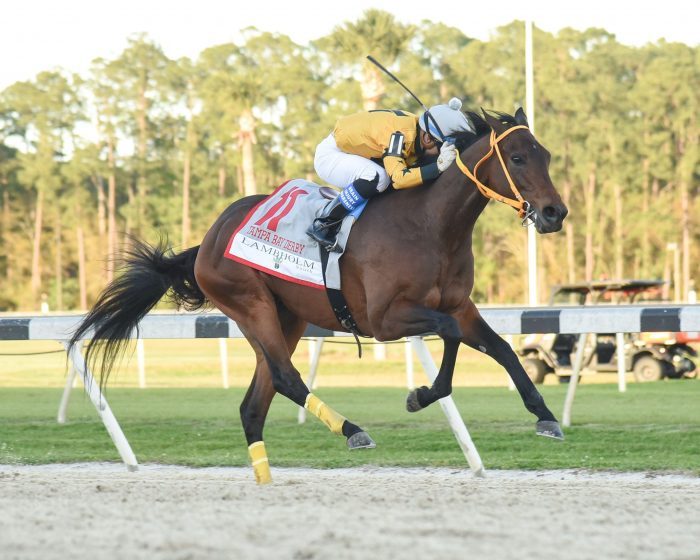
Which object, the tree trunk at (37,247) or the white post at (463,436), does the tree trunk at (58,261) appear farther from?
the white post at (463,436)

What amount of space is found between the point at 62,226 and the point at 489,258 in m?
23.0

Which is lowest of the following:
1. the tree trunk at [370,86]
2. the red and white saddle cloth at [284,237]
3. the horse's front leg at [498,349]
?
the horse's front leg at [498,349]

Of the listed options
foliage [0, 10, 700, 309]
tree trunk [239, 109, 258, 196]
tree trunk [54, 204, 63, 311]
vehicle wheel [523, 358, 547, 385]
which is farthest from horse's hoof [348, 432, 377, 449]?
tree trunk [54, 204, 63, 311]

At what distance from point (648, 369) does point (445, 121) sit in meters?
11.7

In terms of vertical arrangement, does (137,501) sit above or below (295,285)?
below

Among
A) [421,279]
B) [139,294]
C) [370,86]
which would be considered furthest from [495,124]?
[370,86]

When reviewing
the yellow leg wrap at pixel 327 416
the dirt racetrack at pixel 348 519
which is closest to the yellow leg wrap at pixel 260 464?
the dirt racetrack at pixel 348 519

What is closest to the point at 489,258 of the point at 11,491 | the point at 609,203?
the point at 609,203

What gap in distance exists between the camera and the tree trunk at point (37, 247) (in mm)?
63625

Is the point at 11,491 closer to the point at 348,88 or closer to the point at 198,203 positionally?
the point at 348,88

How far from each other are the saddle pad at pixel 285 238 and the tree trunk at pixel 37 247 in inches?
2262

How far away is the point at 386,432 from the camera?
375 inches

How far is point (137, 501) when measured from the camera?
529 centimetres

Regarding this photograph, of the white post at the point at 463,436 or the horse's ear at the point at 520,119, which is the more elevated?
the horse's ear at the point at 520,119
